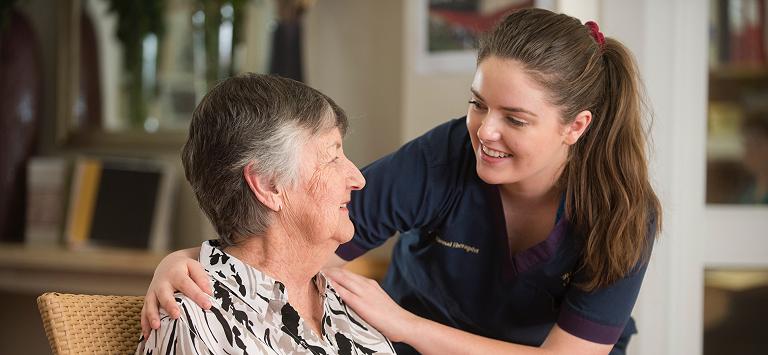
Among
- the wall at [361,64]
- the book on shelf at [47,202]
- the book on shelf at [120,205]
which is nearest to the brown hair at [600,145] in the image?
the wall at [361,64]

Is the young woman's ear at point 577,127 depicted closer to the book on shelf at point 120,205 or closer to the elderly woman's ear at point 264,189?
the elderly woman's ear at point 264,189

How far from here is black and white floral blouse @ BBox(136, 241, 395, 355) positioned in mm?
1227

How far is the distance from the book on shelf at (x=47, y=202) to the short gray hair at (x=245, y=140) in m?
2.09

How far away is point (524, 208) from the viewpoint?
1.81 meters

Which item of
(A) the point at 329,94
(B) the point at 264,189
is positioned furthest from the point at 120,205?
(B) the point at 264,189

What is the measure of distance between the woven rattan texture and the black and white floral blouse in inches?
3.6

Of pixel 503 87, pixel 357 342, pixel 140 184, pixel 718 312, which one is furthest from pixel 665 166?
pixel 140 184

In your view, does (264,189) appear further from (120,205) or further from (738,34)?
(120,205)

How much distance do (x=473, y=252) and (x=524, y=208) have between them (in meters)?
0.14

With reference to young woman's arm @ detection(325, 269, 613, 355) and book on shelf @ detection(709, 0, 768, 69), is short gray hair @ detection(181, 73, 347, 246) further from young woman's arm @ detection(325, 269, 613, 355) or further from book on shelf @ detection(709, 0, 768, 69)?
book on shelf @ detection(709, 0, 768, 69)

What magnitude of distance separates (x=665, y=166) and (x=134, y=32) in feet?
6.61

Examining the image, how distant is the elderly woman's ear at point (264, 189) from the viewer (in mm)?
1329

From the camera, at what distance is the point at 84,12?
344 cm

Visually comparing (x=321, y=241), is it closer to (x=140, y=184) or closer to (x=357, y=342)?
(x=357, y=342)
